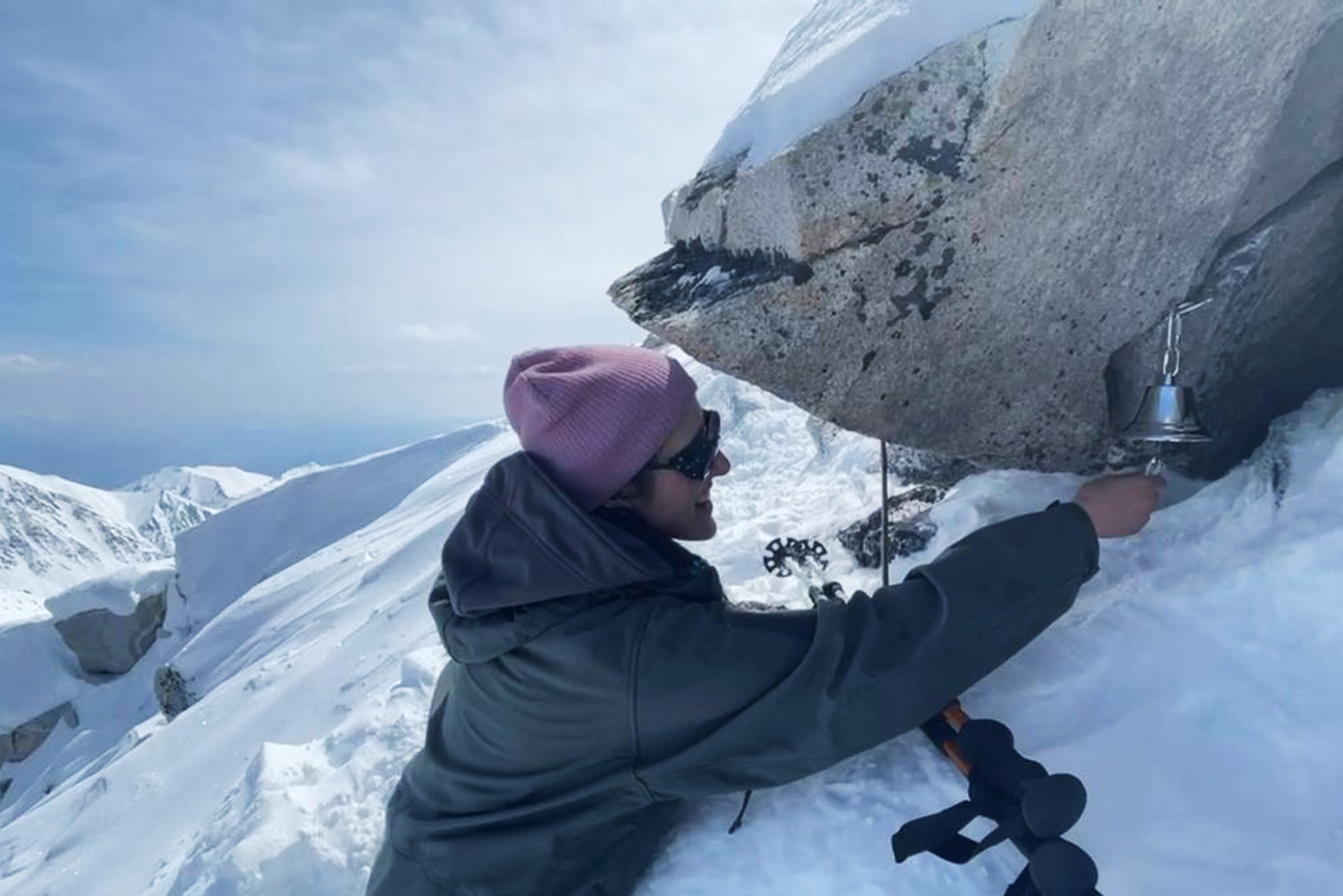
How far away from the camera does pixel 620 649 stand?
2.14 metres

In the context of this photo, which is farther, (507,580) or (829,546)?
(829,546)

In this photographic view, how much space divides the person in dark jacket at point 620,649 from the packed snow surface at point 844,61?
1.00 meters

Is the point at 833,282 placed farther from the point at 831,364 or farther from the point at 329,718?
the point at 329,718

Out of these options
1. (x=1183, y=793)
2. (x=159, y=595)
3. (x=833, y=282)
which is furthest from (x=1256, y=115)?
(x=159, y=595)

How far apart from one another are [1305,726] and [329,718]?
7.10m

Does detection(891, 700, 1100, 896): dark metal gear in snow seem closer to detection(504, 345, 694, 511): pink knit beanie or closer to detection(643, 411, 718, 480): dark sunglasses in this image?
detection(643, 411, 718, 480): dark sunglasses

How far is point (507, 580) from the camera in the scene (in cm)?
221

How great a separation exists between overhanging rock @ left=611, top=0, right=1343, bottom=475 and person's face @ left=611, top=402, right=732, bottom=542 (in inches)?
26.0

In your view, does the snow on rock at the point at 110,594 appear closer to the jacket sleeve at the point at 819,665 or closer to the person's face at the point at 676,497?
the person's face at the point at 676,497

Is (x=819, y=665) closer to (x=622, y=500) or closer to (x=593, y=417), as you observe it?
(x=622, y=500)

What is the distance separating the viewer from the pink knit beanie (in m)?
2.39

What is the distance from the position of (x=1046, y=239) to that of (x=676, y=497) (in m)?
1.52

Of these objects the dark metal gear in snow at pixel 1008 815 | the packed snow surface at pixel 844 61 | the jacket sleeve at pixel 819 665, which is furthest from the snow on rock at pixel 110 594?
the dark metal gear in snow at pixel 1008 815

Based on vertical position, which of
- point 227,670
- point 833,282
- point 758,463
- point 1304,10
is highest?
point 1304,10
